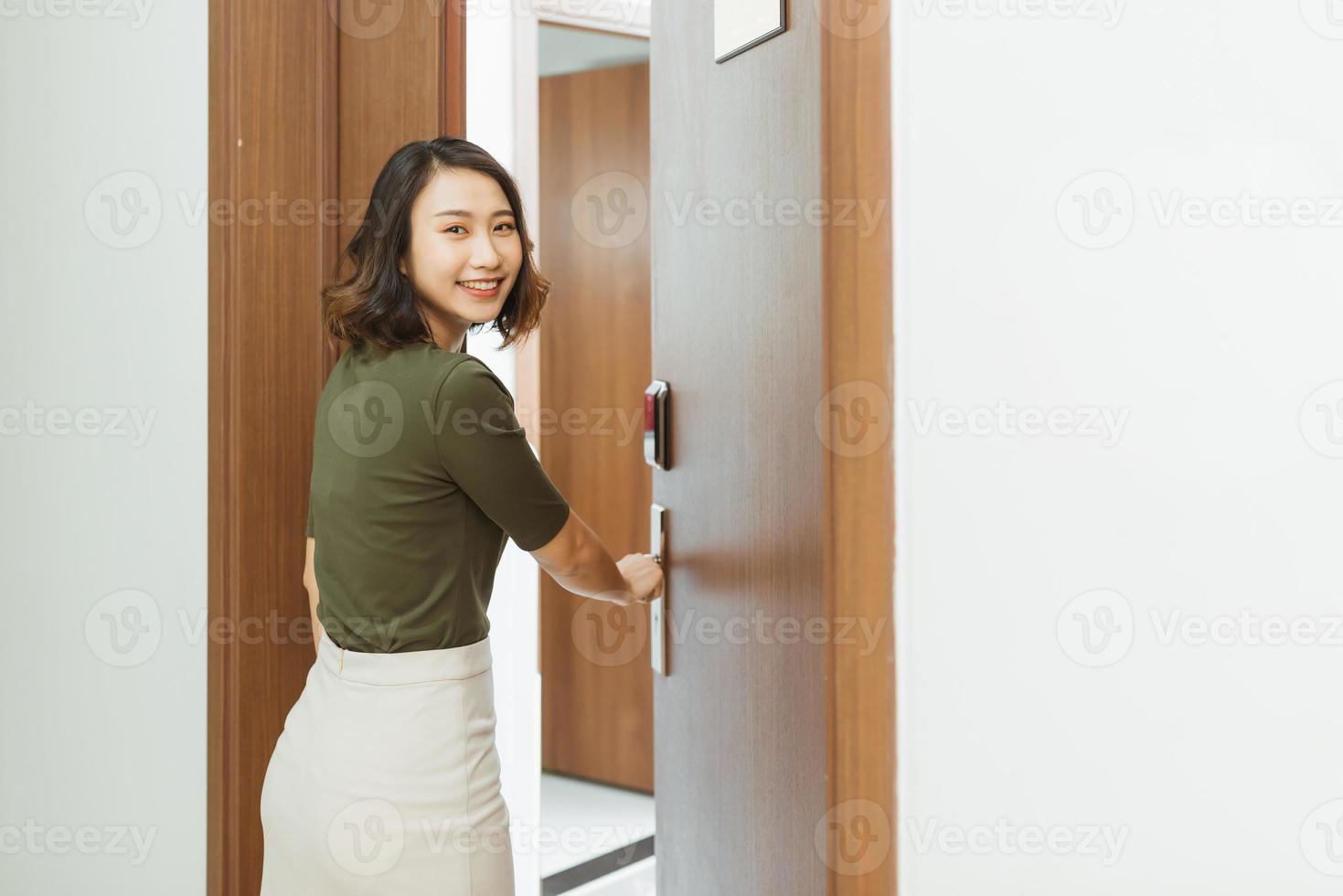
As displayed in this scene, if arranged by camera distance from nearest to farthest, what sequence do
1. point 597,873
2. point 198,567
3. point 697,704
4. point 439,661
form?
point 439,661 < point 697,704 < point 198,567 < point 597,873

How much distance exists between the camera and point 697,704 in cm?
127

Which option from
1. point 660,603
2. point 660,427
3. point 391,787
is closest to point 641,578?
point 660,603

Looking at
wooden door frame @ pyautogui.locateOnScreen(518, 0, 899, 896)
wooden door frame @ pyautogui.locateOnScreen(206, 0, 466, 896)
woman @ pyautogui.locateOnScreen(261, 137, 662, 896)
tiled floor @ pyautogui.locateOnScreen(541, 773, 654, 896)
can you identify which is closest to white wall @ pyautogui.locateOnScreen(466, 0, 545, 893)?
tiled floor @ pyautogui.locateOnScreen(541, 773, 654, 896)

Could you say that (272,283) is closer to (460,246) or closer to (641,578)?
(460,246)

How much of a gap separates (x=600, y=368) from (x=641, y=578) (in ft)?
5.50

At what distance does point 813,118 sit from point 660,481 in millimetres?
665

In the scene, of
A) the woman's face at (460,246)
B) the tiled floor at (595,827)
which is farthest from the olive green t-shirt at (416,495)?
the tiled floor at (595,827)

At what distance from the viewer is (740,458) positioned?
3.67 ft

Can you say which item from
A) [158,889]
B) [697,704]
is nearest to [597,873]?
[158,889]

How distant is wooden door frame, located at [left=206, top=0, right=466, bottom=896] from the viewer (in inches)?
52.7

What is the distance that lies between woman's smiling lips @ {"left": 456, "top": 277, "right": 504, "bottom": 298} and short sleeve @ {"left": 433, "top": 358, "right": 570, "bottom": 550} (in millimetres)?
146

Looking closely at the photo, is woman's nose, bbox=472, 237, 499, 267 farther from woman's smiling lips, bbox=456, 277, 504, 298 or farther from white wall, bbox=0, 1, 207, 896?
white wall, bbox=0, 1, 207, 896

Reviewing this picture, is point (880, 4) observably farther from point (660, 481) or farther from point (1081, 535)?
point (660, 481)

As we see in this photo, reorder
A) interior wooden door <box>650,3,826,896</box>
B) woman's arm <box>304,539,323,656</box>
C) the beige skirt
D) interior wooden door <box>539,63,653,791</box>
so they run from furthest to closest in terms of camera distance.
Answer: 1. interior wooden door <box>539,63,653,791</box>
2. woman's arm <box>304,539,323,656</box>
3. the beige skirt
4. interior wooden door <box>650,3,826,896</box>
